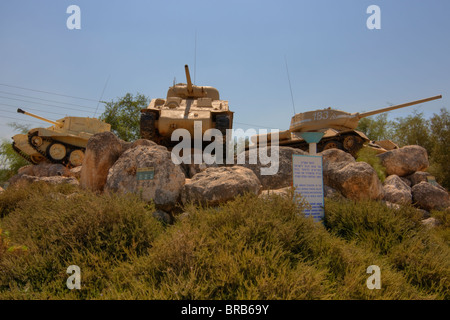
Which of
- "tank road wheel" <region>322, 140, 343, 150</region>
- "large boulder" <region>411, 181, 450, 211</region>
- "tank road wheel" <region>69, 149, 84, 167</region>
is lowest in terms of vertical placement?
"large boulder" <region>411, 181, 450, 211</region>

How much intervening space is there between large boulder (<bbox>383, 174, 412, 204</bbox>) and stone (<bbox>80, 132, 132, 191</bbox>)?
7.93 metres

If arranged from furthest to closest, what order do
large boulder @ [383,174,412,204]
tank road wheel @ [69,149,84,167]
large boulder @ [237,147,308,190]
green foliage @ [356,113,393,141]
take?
green foliage @ [356,113,393,141] < tank road wheel @ [69,149,84,167] < large boulder @ [383,174,412,204] < large boulder @ [237,147,308,190]

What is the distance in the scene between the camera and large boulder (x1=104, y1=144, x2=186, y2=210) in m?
5.04

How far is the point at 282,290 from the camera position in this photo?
7.81 feet

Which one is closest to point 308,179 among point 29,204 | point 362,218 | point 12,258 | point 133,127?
point 362,218

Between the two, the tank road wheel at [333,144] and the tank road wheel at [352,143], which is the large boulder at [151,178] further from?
the tank road wheel at [352,143]

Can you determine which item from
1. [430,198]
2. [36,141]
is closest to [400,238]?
[430,198]

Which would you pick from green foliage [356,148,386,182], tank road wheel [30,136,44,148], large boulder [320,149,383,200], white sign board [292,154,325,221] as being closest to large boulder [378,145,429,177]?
green foliage [356,148,386,182]

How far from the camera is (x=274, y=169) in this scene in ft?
22.0

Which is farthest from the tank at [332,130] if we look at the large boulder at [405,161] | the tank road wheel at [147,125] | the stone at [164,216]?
the stone at [164,216]

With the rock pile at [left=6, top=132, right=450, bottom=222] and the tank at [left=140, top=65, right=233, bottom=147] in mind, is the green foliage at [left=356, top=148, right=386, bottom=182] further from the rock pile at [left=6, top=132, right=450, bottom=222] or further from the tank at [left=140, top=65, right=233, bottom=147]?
the tank at [left=140, top=65, right=233, bottom=147]
